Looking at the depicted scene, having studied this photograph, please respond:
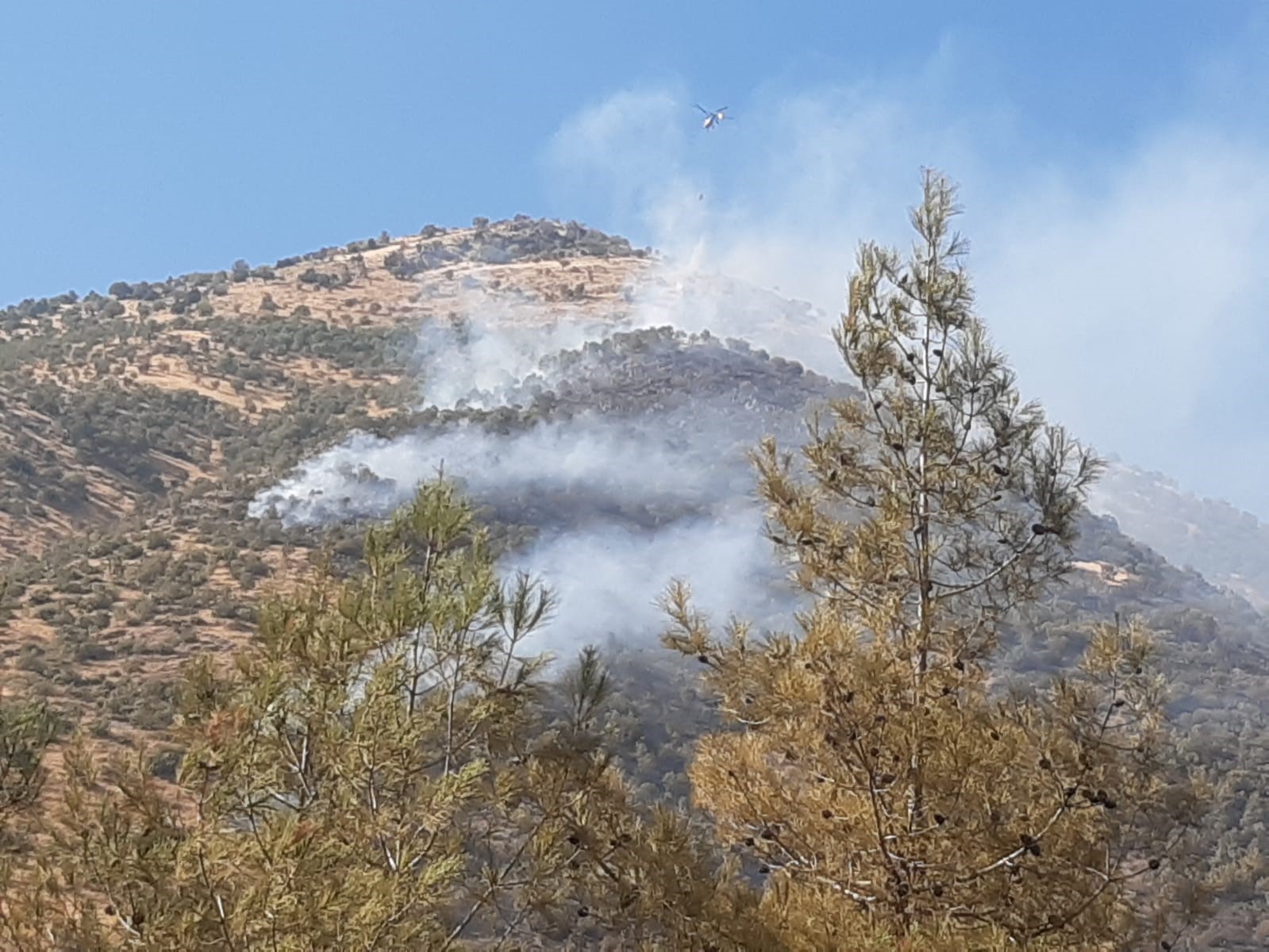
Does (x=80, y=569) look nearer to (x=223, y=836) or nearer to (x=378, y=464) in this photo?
(x=378, y=464)

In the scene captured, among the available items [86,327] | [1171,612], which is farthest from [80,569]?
[1171,612]

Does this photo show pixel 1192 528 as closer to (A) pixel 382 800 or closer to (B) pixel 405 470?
(B) pixel 405 470

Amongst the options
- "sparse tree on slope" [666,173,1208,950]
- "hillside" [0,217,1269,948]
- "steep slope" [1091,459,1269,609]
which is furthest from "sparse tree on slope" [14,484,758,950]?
"steep slope" [1091,459,1269,609]

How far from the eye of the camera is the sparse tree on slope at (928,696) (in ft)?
18.1

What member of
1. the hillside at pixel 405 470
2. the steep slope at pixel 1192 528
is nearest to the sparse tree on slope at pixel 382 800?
the hillside at pixel 405 470

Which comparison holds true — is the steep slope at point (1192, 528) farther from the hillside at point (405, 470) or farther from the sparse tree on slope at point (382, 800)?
the sparse tree on slope at point (382, 800)

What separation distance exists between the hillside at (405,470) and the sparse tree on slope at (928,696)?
18.8ft

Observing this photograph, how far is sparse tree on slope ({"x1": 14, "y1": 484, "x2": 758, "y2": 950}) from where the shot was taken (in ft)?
12.9

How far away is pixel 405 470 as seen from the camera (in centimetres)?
4138

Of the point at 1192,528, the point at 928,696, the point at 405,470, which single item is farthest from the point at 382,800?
the point at 1192,528

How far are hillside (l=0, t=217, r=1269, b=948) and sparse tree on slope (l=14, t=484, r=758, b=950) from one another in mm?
7036

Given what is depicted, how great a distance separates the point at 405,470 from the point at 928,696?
3644 centimetres

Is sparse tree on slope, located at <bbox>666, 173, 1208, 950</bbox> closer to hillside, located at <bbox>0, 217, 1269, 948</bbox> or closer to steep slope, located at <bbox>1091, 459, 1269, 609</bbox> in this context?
hillside, located at <bbox>0, 217, 1269, 948</bbox>

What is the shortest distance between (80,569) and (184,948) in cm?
2752
